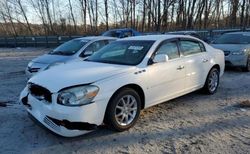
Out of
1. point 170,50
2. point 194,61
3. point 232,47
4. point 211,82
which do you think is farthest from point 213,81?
point 232,47

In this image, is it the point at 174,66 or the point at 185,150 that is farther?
the point at 174,66

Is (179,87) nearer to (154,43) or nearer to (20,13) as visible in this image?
(154,43)

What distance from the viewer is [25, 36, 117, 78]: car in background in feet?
25.2

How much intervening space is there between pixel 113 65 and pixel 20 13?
120 ft

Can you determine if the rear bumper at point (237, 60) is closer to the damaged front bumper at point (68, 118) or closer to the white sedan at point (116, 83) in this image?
the white sedan at point (116, 83)

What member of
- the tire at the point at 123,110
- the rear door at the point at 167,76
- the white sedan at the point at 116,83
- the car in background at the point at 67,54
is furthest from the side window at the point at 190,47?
the car in background at the point at 67,54

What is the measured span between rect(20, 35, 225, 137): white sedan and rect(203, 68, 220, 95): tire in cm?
21

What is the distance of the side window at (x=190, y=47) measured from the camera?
5523 millimetres

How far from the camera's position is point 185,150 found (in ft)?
11.8

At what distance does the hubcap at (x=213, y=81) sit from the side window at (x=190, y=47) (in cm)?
70

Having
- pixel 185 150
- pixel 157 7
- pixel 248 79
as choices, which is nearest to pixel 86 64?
pixel 185 150

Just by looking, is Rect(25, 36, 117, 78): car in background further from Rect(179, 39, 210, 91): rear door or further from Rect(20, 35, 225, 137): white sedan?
Rect(179, 39, 210, 91): rear door

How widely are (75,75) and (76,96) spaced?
1.67 feet

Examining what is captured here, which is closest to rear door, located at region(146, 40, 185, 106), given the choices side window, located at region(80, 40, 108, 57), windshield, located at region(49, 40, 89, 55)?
side window, located at region(80, 40, 108, 57)
